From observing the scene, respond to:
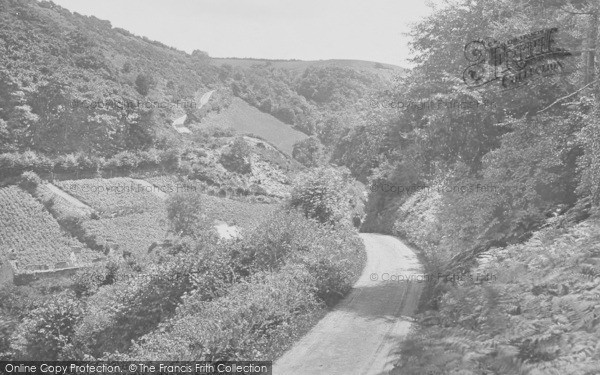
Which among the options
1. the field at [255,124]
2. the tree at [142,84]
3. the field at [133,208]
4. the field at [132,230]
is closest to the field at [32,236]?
the field at [133,208]

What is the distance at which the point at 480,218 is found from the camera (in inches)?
493

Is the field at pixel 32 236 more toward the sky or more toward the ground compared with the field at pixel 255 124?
more toward the ground

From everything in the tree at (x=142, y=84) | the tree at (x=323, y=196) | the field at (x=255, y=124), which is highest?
the tree at (x=142, y=84)

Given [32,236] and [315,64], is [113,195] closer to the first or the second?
[32,236]

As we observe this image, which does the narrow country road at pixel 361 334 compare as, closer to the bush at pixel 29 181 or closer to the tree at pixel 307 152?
the bush at pixel 29 181

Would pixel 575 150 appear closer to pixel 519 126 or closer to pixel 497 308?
pixel 519 126

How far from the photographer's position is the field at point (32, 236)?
39.2 metres

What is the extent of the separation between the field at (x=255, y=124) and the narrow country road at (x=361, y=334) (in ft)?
278

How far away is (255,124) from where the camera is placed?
11175 centimetres

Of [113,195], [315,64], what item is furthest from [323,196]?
[315,64]

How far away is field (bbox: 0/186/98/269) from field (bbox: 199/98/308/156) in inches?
1981

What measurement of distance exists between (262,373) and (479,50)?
36.2 feet

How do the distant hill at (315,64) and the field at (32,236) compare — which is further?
the distant hill at (315,64)

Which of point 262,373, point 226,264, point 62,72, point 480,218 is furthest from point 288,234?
point 62,72
